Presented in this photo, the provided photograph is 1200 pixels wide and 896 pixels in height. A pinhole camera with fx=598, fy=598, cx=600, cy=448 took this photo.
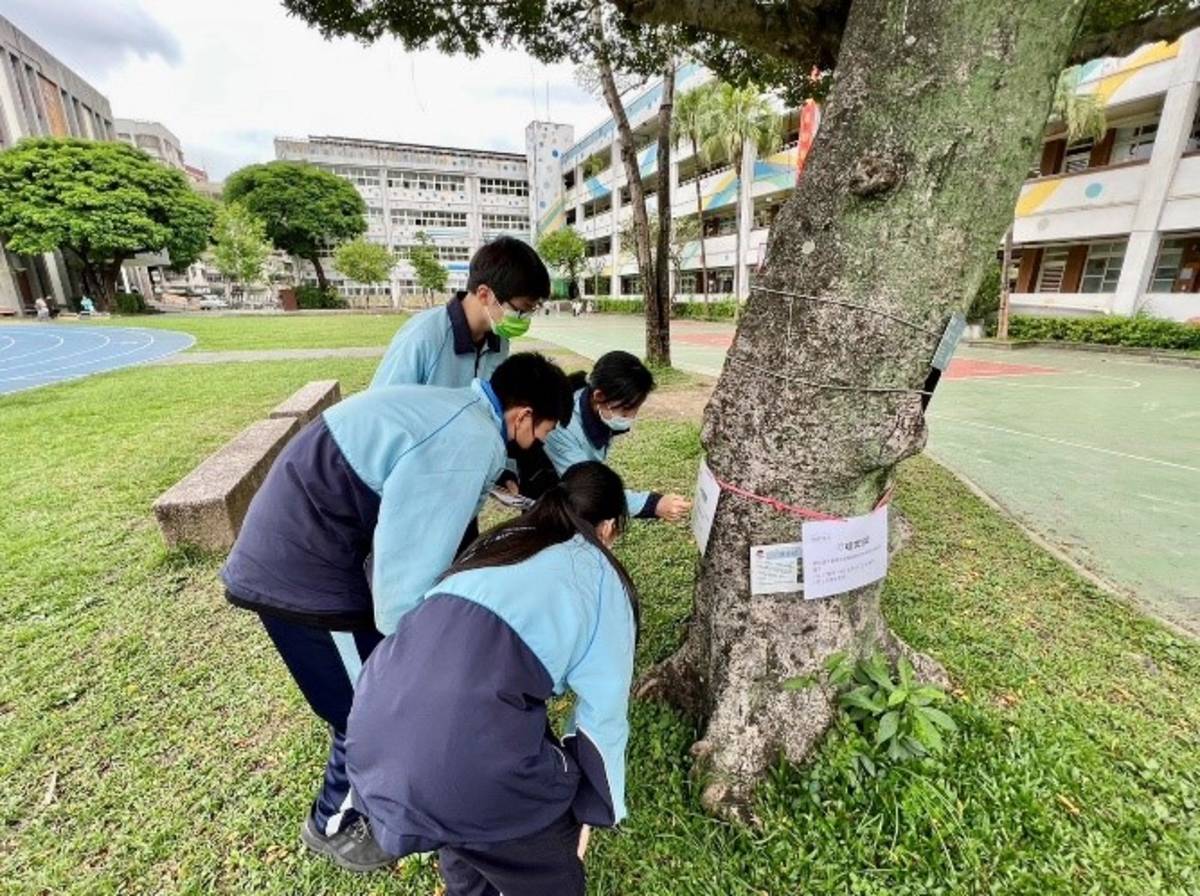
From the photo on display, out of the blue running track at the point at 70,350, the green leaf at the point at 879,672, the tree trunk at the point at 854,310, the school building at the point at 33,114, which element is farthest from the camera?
the school building at the point at 33,114

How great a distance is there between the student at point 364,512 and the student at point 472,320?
524 millimetres

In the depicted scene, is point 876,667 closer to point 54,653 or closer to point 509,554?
point 509,554

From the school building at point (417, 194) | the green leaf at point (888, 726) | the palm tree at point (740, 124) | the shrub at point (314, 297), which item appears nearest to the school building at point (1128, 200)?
the palm tree at point (740, 124)

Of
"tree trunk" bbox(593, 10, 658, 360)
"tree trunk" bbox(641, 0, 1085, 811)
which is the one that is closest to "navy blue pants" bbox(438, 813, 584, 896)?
"tree trunk" bbox(641, 0, 1085, 811)

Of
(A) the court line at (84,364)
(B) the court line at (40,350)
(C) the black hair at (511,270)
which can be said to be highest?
(C) the black hair at (511,270)

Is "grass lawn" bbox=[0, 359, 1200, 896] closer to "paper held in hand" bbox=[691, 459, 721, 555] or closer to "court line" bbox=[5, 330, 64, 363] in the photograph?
"paper held in hand" bbox=[691, 459, 721, 555]

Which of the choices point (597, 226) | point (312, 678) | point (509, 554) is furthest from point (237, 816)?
point (597, 226)

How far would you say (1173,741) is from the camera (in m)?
2.13

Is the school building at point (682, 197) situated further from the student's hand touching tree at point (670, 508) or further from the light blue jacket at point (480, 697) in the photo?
the light blue jacket at point (480, 697)

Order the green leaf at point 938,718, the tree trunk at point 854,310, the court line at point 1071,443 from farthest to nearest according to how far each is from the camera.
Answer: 1. the court line at point 1071,443
2. the green leaf at point 938,718
3. the tree trunk at point 854,310

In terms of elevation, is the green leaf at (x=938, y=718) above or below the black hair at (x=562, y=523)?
below

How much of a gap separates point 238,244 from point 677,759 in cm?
4082

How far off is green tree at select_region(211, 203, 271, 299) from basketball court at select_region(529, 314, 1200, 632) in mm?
33353

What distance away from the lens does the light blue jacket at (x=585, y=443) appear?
7.53ft
